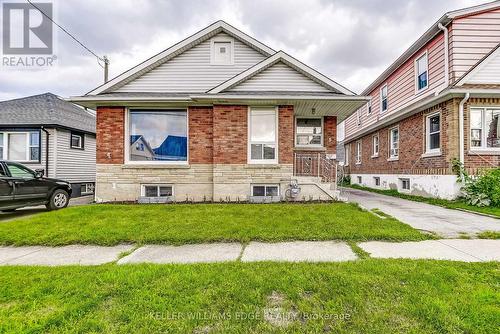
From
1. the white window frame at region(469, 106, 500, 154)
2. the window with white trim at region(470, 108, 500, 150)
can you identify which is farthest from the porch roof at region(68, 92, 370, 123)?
the window with white trim at region(470, 108, 500, 150)

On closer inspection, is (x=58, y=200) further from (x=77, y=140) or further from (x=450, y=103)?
(x=450, y=103)

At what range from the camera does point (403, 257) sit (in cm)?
375

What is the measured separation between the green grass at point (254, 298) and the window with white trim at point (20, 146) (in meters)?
11.9

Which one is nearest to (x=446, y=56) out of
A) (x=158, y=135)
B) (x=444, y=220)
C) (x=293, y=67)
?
(x=293, y=67)

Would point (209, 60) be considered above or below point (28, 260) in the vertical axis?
above

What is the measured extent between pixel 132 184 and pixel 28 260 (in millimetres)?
5678

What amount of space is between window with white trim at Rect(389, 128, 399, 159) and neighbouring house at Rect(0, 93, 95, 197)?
56.2 feet

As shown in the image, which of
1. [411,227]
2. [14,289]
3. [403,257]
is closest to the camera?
[14,289]

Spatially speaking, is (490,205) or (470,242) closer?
(470,242)

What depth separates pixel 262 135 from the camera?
361 inches

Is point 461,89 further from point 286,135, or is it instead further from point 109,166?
point 109,166

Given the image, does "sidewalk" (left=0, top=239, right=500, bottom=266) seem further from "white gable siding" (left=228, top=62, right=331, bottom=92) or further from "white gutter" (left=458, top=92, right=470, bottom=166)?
"white gable siding" (left=228, top=62, right=331, bottom=92)

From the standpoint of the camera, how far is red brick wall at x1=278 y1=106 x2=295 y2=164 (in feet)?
29.2

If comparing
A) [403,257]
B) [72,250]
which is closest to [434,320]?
[403,257]
